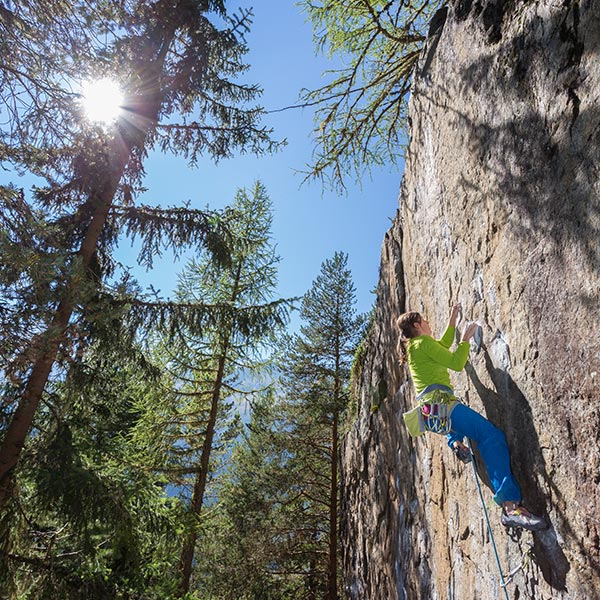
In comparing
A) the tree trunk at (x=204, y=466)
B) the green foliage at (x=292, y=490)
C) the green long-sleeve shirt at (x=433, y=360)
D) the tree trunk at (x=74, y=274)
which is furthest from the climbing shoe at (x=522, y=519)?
the green foliage at (x=292, y=490)

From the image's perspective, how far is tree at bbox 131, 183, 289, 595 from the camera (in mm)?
8766

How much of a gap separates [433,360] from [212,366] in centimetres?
824

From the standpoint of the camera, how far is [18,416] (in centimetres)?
556

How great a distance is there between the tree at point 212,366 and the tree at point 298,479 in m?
1.55

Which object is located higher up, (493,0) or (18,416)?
(493,0)

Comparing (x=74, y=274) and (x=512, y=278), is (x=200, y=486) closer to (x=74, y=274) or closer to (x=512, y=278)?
(x=74, y=274)

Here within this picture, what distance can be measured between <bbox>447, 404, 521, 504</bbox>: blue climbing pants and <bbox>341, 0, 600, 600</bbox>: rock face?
0.28ft

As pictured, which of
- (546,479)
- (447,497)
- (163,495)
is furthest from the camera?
Answer: (163,495)

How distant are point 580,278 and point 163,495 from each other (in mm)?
7299

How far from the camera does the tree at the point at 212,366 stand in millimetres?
8766

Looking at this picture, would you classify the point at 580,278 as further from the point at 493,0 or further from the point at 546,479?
the point at 493,0

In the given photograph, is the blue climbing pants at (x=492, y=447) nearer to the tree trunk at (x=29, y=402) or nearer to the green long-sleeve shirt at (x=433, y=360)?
the green long-sleeve shirt at (x=433, y=360)

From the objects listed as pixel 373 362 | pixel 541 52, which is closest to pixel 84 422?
pixel 373 362

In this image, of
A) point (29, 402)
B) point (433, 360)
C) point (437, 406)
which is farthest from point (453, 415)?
point (29, 402)
